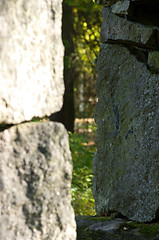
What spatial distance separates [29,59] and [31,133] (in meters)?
0.26

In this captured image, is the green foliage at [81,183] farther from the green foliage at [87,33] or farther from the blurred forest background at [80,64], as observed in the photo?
the green foliage at [87,33]

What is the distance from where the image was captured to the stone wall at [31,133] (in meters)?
1.24

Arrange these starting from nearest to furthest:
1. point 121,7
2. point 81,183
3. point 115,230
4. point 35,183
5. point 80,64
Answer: point 35,183 < point 115,230 < point 121,7 < point 81,183 < point 80,64

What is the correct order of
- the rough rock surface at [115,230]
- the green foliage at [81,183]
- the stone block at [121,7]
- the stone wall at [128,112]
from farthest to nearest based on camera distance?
the green foliage at [81,183] < the stone block at [121,7] < the stone wall at [128,112] < the rough rock surface at [115,230]

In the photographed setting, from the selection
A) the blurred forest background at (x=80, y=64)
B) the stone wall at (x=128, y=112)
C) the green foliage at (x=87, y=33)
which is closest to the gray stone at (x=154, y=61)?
the stone wall at (x=128, y=112)

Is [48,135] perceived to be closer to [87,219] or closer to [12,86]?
[12,86]

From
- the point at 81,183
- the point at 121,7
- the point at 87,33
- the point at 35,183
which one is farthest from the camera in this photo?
→ the point at 87,33

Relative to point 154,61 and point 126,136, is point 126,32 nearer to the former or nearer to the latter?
point 154,61

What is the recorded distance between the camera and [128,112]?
113 inches

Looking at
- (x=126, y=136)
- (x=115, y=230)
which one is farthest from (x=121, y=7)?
(x=115, y=230)

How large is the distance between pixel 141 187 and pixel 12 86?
1736 millimetres

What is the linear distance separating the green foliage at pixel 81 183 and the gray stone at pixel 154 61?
202cm

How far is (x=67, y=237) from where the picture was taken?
4.50ft

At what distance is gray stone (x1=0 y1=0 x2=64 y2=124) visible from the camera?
1232 millimetres
